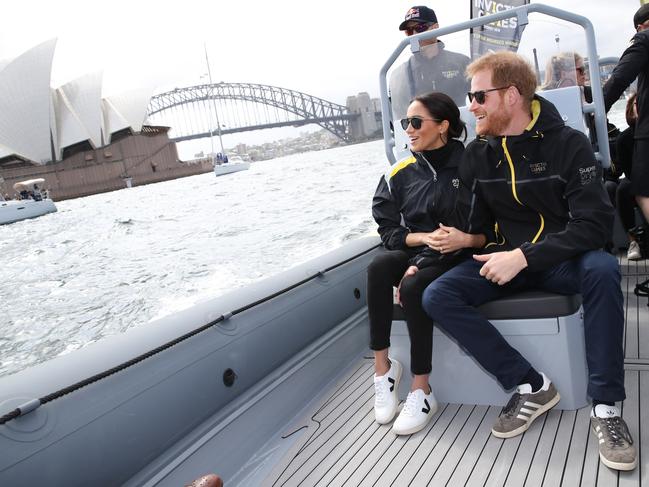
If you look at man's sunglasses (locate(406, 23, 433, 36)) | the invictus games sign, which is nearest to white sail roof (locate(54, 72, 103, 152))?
man's sunglasses (locate(406, 23, 433, 36))

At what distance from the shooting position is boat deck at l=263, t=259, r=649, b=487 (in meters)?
1.27

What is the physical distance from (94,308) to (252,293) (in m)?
4.16

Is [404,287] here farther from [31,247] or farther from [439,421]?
[31,247]

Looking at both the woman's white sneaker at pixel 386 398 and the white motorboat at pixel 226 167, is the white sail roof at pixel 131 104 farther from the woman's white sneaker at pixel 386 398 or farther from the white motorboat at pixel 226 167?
the woman's white sneaker at pixel 386 398

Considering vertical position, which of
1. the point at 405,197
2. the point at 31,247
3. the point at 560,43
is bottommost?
the point at 31,247

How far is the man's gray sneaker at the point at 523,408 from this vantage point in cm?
145

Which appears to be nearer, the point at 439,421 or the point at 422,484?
the point at 422,484

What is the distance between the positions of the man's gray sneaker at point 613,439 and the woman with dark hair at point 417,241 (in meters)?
0.47

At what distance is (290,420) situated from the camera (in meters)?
1.87

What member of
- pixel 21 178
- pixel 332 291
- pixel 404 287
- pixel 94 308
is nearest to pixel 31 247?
pixel 94 308

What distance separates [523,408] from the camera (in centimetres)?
146

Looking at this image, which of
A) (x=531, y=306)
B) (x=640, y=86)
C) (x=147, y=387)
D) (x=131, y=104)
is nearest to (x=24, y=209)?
(x=131, y=104)

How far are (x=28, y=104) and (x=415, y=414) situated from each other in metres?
33.3

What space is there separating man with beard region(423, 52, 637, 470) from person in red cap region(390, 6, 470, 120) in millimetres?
860
